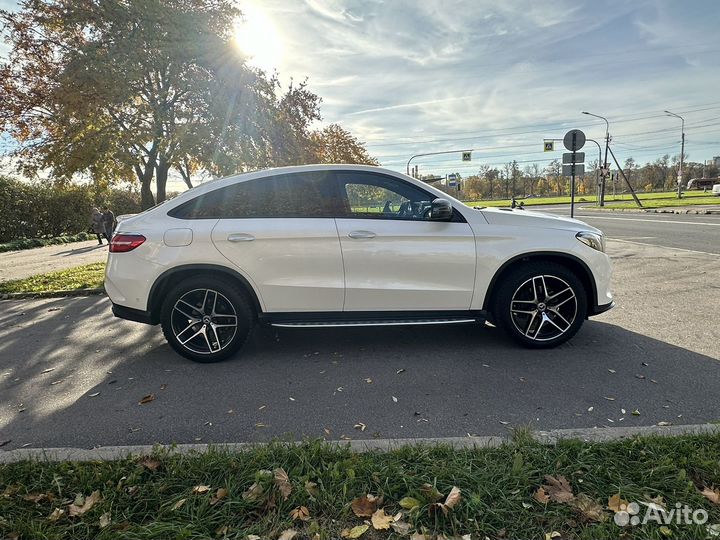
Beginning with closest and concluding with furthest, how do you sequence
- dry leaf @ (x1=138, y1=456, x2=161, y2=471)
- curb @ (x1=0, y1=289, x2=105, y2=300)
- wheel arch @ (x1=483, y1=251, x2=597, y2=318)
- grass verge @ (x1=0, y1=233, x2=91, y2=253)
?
dry leaf @ (x1=138, y1=456, x2=161, y2=471)
wheel arch @ (x1=483, y1=251, x2=597, y2=318)
curb @ (x1=0, y1=289, x2=105, y2=300)
grass verge @ (x1=0, y1=233, x2=91, y2=253)

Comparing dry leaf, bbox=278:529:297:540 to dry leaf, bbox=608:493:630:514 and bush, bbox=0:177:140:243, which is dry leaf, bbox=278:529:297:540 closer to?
dry leaf, bbox=608:493:630:514

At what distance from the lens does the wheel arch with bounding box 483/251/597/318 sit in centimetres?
398

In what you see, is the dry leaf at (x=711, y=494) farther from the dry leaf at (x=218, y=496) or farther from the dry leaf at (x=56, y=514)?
the dry leaf at (x=56, y=514)

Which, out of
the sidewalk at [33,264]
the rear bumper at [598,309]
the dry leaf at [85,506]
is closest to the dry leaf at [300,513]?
the dry leaf at [85,506]

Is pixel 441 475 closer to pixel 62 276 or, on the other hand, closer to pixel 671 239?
pixel 62 276

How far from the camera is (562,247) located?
3963mm

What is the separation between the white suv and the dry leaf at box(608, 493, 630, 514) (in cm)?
210

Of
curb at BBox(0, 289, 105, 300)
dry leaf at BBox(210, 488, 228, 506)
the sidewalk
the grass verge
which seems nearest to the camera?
dry leaf at BBox(210, 488, 228, 506)

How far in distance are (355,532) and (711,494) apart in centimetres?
169

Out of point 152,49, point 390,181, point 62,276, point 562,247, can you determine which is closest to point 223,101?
point 152,49

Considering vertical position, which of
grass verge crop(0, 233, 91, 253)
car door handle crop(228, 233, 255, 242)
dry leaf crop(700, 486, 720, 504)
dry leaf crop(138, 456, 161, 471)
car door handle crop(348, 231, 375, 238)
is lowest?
dry leaf crop(700, 486, 720, 504)

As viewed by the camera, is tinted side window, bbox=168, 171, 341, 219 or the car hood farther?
the car hood

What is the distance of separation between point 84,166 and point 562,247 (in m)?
9.11

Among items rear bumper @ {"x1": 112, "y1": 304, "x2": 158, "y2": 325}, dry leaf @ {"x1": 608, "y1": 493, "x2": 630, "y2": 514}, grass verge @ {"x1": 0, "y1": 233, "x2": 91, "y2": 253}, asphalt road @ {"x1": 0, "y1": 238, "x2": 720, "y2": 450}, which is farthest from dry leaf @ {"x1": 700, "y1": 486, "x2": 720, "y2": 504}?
grass verge @ {"x1": 0, "y1": 233, "x2": 91, "y2": 253}
